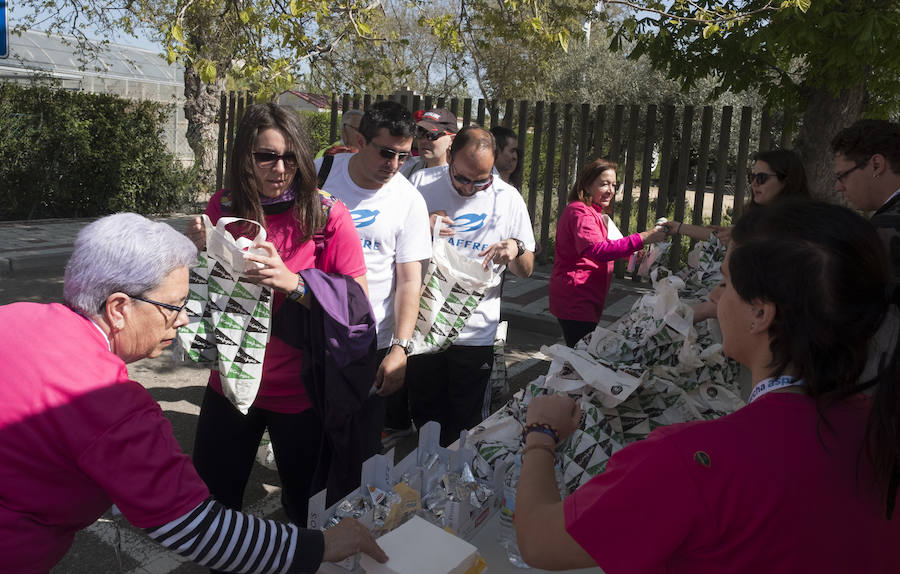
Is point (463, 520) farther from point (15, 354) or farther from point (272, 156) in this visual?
point (272, 156)

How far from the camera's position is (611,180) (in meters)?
4.48

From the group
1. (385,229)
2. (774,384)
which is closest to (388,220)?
(385,229)

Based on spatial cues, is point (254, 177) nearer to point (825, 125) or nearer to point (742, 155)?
point (825, 125)

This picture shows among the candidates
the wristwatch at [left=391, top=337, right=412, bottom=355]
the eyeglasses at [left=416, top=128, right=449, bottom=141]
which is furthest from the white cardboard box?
the eyeglasses at [left=416, top=128, right=449, bottom=141]

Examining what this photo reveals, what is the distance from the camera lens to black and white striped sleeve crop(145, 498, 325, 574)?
5.11ft

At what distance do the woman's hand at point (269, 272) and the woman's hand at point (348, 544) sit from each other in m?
0.87

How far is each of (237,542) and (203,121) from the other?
14.3m

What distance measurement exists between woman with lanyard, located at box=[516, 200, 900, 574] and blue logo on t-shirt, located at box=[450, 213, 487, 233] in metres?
2.40

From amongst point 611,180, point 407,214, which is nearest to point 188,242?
point 407,214

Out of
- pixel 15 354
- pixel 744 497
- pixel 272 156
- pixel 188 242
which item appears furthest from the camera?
pixel 272 156

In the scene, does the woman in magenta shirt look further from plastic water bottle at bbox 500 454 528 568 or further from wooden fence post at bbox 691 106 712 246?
wooden fence post at bbox 691 106 712 246

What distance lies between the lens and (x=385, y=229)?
3.04 meters

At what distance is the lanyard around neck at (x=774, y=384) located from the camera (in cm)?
123

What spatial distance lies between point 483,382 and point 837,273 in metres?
2.66
